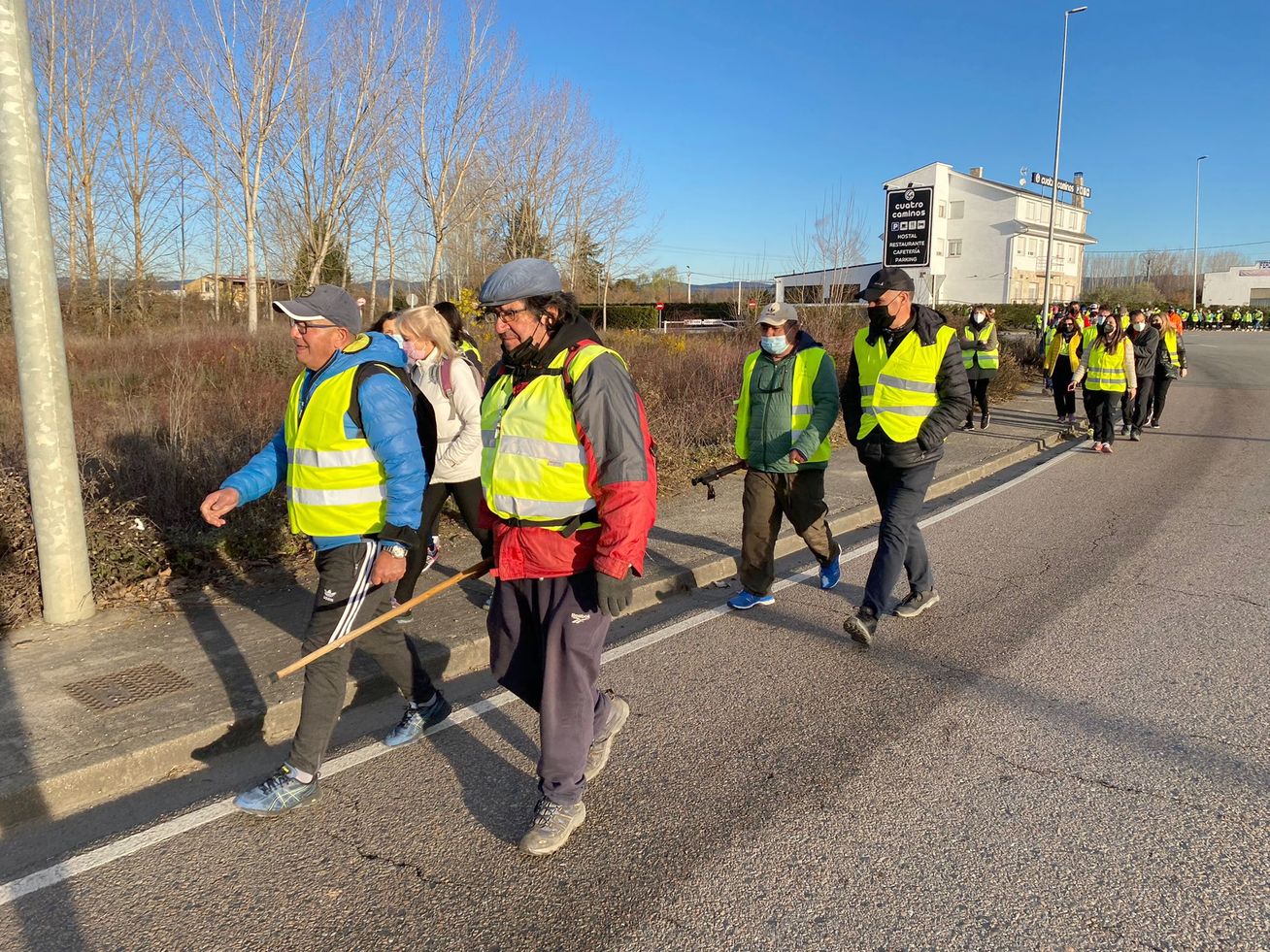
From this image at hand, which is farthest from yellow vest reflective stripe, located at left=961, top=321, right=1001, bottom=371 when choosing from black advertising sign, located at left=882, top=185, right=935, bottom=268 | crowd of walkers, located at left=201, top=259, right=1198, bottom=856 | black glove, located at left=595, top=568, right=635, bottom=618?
black advertising sign, located at left=882, top=185, right=935, bottom=268

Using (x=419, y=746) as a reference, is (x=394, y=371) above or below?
above

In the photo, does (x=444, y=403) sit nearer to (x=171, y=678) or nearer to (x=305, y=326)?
(x=305, y=326)

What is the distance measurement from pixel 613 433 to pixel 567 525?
0.37m

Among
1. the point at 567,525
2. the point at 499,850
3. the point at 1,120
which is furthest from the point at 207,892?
the point at 1,120

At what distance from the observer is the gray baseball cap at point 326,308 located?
3.28 metres

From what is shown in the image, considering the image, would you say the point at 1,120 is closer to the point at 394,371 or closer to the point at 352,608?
the point at 394,371

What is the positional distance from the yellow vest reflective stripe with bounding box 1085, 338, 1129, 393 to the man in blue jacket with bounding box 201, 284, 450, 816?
1115 centimetres

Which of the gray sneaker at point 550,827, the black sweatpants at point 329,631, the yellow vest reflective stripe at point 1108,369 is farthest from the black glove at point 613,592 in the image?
the yellow vest reflective stripe at point 1108,369

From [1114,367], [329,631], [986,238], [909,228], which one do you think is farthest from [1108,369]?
[986,238]

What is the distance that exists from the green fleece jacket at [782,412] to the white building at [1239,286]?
99058 millimetres

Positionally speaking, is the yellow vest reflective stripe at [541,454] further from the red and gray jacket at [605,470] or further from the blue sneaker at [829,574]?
the blue sneaker at [829,574]

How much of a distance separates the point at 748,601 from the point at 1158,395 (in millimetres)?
11896

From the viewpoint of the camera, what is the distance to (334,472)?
3.34 meters

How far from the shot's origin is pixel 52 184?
25625mm
